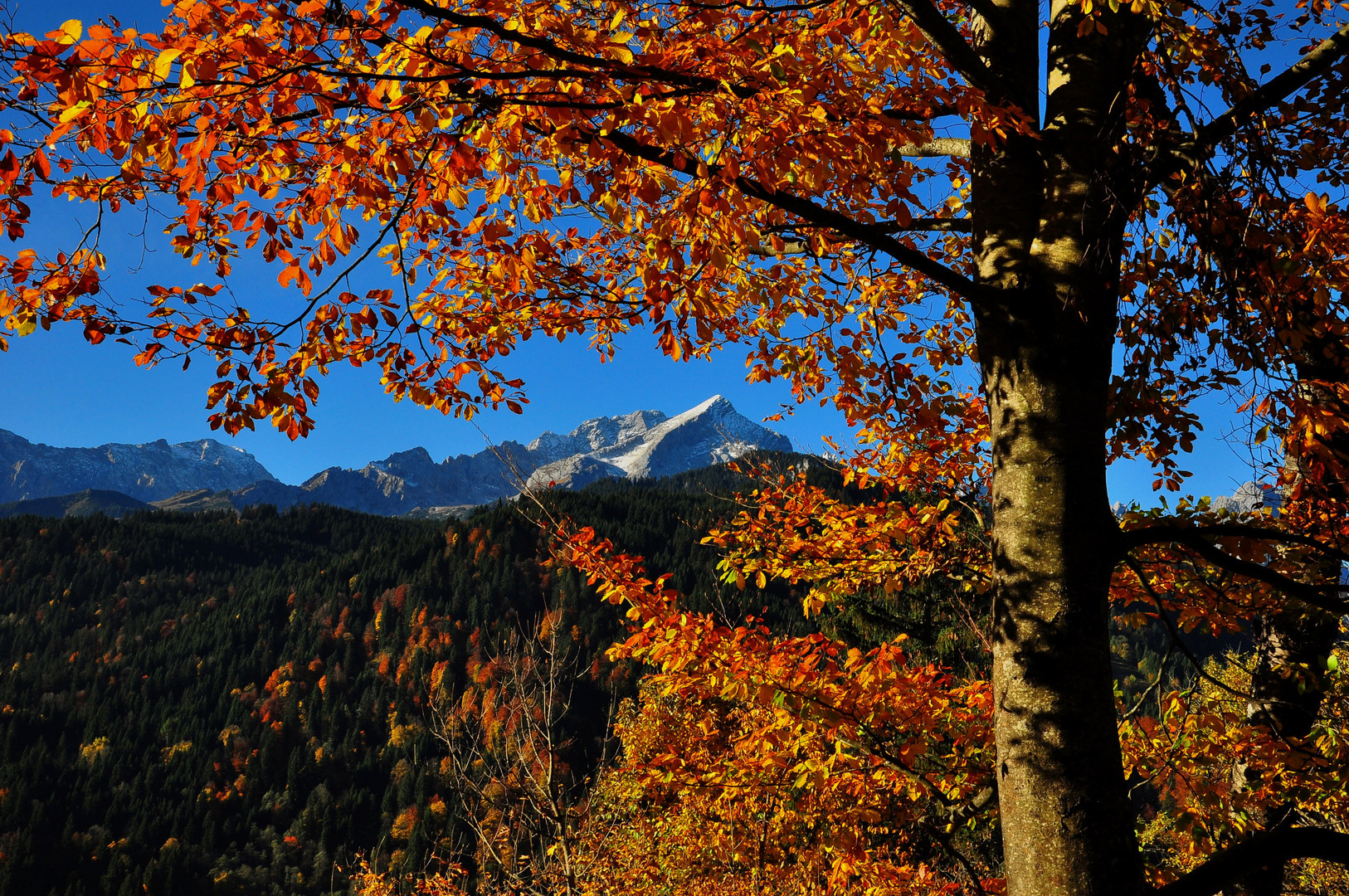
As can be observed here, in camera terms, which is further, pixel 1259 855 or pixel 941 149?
pixel 941 149

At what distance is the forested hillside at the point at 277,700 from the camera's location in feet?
271

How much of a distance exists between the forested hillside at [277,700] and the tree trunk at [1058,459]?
5866cm

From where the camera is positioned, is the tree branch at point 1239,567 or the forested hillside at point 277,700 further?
the forested hillside at point 277,700

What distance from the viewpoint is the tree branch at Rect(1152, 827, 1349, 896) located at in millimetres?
2174

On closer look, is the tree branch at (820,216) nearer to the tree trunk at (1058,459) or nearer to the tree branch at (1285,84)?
the tree trunk at (1058,459)

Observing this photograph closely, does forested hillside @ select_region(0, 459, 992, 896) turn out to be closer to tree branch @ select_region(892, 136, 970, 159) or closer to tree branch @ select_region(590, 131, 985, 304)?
tree branch @ select_region(892, 136, 970, 159)

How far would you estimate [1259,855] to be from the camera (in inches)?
86.2

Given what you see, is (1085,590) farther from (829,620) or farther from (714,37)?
(829,620)

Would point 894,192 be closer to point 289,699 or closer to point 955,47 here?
point 955,47

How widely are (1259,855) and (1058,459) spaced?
Result: 134 cm

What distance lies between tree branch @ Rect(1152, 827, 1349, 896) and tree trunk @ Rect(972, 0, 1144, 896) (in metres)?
0.19

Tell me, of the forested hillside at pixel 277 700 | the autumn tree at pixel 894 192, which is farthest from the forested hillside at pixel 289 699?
the autumn tree at pixel 894 192

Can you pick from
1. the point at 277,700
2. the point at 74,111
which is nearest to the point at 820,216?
the point at 74,111

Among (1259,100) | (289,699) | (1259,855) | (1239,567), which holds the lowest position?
(289,699)
